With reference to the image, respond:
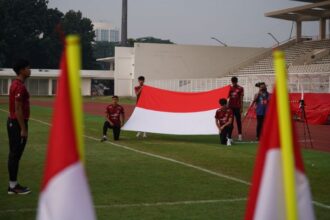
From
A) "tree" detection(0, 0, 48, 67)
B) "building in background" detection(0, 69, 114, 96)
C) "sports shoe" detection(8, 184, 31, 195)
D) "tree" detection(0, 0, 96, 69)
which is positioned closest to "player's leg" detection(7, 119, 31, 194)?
"sports shoe" detection(8, 184, 31, 195)

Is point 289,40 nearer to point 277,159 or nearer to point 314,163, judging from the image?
point 314,163

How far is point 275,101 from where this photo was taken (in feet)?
8.40

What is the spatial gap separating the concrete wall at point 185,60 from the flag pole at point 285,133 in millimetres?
52996

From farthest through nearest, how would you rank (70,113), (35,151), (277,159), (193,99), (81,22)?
(81,22), (193,99), (35,151), (277,159), (70,113)

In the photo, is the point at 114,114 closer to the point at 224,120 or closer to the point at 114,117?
the point at 114,117

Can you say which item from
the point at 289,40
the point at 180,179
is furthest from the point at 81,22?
the point at 180,179

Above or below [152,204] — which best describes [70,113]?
above

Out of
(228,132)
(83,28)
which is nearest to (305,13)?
(228,132)

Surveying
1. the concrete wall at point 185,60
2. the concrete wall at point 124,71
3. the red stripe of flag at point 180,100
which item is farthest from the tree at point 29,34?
the red stripe of flag at point 180,100

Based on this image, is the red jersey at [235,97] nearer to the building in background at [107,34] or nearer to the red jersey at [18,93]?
the red jersey at [18,93]

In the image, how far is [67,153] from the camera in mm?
2307

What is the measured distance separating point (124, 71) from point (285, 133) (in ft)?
183

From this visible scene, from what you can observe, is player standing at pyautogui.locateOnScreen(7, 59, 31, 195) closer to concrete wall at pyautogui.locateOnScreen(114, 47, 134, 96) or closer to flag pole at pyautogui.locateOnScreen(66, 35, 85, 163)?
flag pole at pyautogui.locateOnScreen(66, 35, 85, 163)

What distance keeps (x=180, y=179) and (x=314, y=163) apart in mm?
3466
